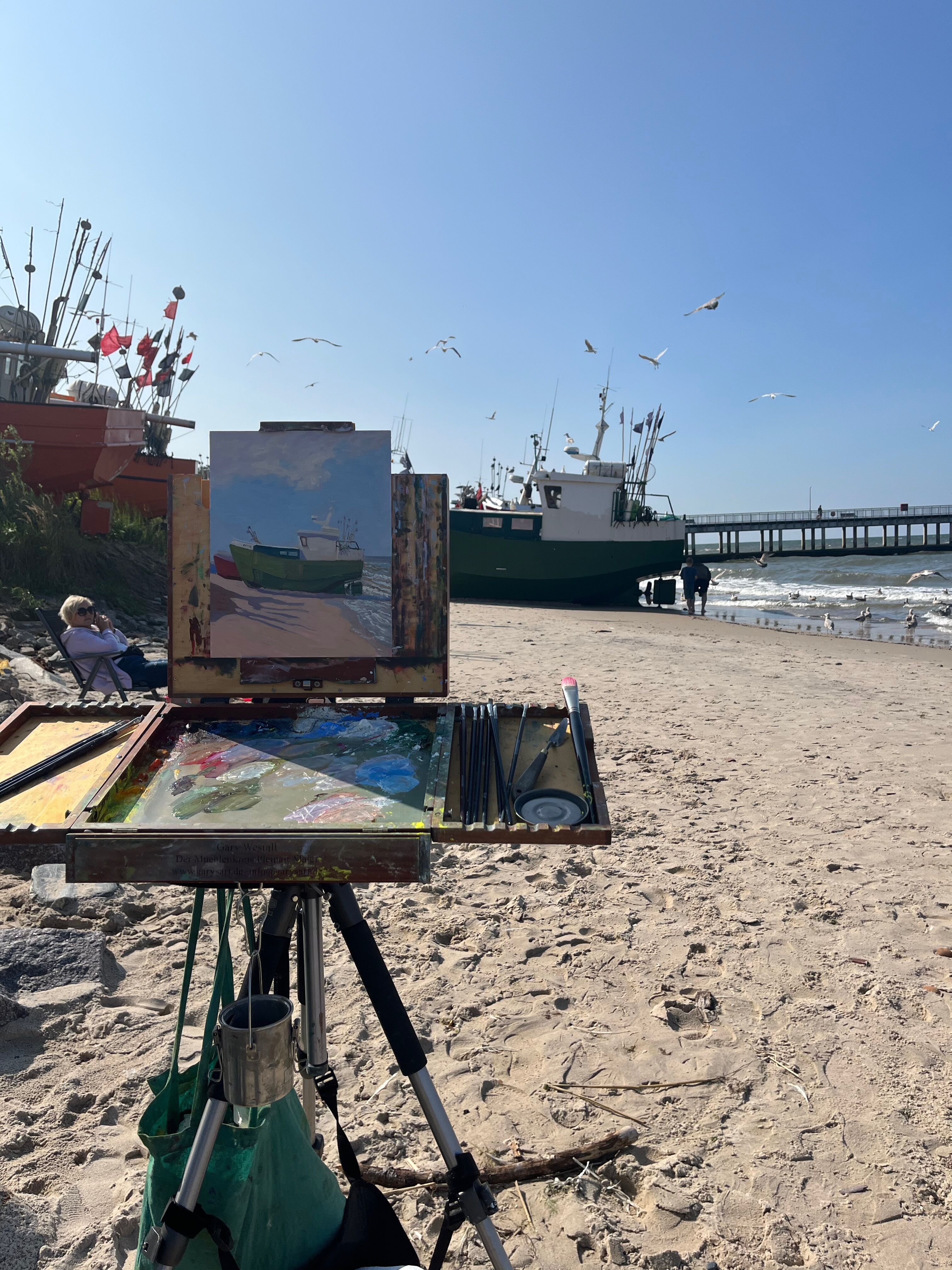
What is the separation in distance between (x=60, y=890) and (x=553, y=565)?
19971mm

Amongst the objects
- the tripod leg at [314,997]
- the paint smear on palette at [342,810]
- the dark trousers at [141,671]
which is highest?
the paint smear on palette at [342,810]

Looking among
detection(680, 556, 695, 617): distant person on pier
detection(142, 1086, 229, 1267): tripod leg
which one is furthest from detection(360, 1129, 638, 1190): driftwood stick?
detection(680, 556, 695, 617): distant person on pier

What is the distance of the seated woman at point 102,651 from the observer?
5.90m

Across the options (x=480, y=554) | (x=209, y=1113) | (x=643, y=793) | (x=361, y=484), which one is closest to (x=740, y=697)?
(x=643, y=793)

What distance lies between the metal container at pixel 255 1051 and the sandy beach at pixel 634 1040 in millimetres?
861

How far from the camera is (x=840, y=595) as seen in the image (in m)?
32.3

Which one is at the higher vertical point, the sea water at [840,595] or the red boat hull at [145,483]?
the red boat hull at [145,483]

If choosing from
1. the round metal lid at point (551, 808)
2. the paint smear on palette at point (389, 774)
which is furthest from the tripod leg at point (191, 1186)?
the round metal lid at point (551, 808)

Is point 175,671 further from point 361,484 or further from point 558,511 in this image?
point 558,511

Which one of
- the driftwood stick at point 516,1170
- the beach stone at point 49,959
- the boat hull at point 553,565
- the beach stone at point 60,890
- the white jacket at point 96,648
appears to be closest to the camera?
the driftwood stick at point 516,1170

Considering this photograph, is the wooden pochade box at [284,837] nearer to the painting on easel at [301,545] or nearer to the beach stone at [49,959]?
the painting on easel at [301,545]

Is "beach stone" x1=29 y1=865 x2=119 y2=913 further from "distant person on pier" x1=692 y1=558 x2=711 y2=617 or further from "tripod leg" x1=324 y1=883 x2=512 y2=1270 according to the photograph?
"distant person on pier" x1=692 y1=558 x2=711 y2=617

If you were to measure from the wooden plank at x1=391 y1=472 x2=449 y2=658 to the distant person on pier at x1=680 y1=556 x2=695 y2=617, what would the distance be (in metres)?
18.9

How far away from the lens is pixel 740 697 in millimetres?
8547
